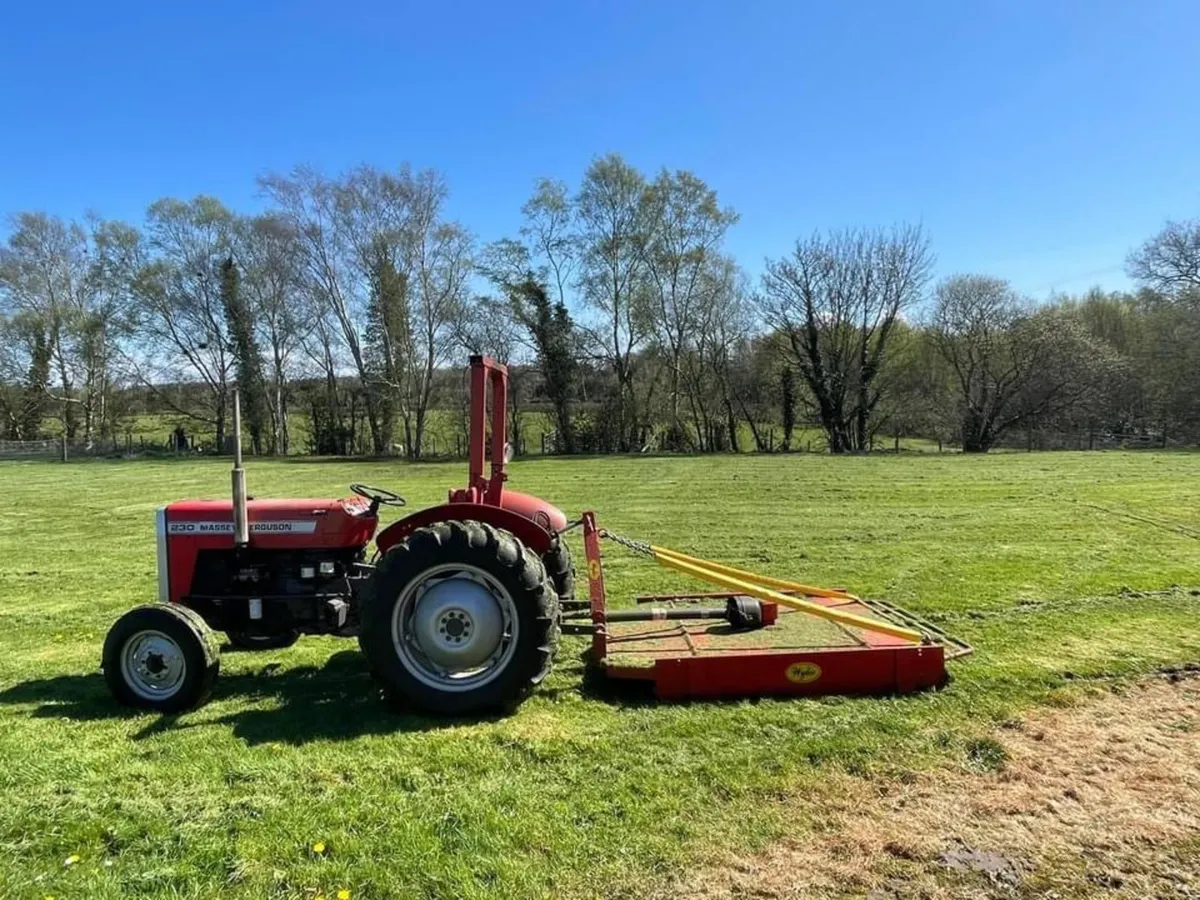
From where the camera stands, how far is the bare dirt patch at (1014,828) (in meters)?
2.91

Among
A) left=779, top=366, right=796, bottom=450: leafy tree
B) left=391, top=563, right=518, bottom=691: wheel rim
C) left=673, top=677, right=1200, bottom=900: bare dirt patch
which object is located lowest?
left=673, top=677, right=1200, bottom=900: bare dirt patch

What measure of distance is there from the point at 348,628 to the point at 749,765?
2661 millimetres

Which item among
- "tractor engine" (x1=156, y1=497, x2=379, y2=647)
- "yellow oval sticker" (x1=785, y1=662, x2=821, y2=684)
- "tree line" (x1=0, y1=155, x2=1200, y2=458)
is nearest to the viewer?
"yellow oval sticker" (x1=785, y1=662, x2=821, y2=684)

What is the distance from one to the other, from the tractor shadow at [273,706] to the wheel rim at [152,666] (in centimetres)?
14

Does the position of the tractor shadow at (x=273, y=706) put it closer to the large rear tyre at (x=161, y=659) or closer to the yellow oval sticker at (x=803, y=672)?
the large rear tyre at (x=161, y=659)

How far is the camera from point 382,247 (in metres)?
38.0

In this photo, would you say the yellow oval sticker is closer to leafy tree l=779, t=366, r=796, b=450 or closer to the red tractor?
the red tractor

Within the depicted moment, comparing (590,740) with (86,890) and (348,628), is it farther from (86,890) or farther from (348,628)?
(86,890)

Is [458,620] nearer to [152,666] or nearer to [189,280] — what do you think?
[152,666]

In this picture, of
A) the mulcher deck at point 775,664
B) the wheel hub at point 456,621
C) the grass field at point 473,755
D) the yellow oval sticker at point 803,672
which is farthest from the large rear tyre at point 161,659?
the yellow oval sticker at point 803,672

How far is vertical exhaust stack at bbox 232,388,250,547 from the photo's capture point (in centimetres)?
456

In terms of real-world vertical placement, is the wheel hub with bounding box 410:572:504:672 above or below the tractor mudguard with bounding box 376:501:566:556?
below

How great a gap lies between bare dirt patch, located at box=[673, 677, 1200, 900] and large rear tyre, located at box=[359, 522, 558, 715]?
5.76 ft

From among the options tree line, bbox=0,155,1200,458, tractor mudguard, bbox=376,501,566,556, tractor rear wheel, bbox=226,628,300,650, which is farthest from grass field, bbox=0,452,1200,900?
tree line, bbox=0,155,1200,458
